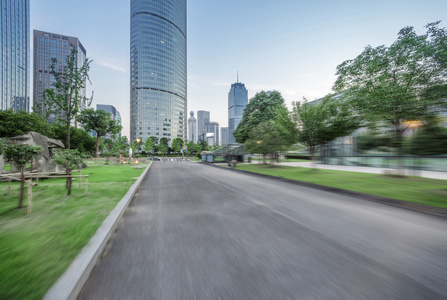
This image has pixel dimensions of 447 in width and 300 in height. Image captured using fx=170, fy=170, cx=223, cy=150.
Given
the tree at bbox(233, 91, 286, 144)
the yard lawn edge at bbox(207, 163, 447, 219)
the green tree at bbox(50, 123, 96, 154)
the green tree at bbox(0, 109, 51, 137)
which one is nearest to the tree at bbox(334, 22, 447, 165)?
the yard lawn edge at bbox(207, 163, 447, 219)

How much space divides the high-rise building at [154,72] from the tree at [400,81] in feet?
340

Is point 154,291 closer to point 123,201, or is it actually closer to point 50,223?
point 50,223

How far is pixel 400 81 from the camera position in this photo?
14.0m

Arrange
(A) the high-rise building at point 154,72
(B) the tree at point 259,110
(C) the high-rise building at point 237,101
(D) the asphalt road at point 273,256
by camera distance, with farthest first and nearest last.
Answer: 1. (C) the high-rise building at point 237,101
2. (A) the high-rise building at point 154,72
3. (B) the tree at point 259,110
4. (D) the asphalt road at point 273,256

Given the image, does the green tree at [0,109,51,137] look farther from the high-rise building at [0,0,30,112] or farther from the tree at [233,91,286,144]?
the high-rise building at [0,0,30,112]

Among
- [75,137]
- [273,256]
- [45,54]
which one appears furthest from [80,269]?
[45,54]

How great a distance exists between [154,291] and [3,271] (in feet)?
6.02

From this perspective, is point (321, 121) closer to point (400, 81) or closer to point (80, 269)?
point (400, 81)

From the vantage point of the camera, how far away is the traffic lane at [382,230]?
243 cm

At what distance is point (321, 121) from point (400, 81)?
6.88 metres

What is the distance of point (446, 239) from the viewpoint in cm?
325

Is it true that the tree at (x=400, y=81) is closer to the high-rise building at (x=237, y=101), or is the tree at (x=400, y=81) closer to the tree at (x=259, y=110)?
the tree at (x=259, y=110)

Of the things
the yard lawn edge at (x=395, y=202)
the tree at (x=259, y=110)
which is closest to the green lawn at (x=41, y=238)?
the yard lawn edge at (x=395, y=202)

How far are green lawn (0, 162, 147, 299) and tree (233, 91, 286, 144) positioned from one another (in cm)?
2902
